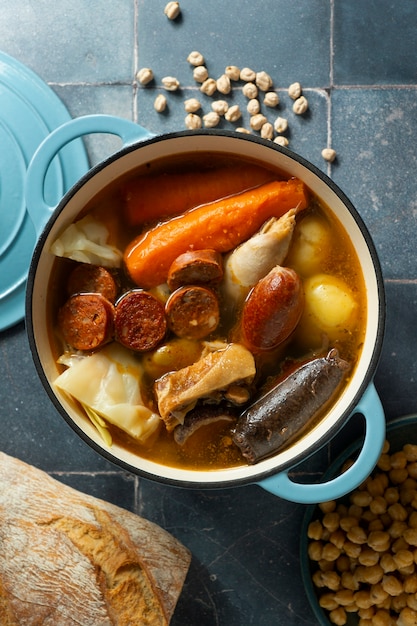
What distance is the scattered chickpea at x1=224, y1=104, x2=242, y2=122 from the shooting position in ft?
6.31

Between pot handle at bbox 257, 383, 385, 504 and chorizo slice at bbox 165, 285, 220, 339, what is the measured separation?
1.31 ft

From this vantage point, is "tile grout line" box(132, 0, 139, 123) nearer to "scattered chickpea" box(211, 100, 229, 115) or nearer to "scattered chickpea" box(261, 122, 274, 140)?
"scattered chickpea" box(211, 100, 229, 115)

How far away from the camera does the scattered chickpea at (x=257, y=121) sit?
1915 mm

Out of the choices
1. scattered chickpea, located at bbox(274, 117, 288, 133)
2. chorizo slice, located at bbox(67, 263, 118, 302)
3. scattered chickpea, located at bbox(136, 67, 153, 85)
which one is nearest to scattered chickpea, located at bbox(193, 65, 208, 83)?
scattered chickpea, located at bbox(136, 67, 153, 85)

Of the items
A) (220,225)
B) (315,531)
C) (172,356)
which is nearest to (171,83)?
(220,225)

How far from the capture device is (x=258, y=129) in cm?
193

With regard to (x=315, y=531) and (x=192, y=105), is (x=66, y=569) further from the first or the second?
(x=192, y=105)

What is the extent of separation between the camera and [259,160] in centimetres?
168

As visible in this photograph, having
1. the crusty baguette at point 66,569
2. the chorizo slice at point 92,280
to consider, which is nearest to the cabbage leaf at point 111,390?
the chorizo slice at point 92,280

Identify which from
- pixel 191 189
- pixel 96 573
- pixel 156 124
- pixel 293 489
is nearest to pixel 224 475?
pixel 293 489

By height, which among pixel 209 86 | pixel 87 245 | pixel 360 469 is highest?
pixel 209 86

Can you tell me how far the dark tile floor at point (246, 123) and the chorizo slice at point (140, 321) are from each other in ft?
1.33

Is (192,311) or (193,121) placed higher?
(193,121)

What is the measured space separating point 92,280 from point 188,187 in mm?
317
